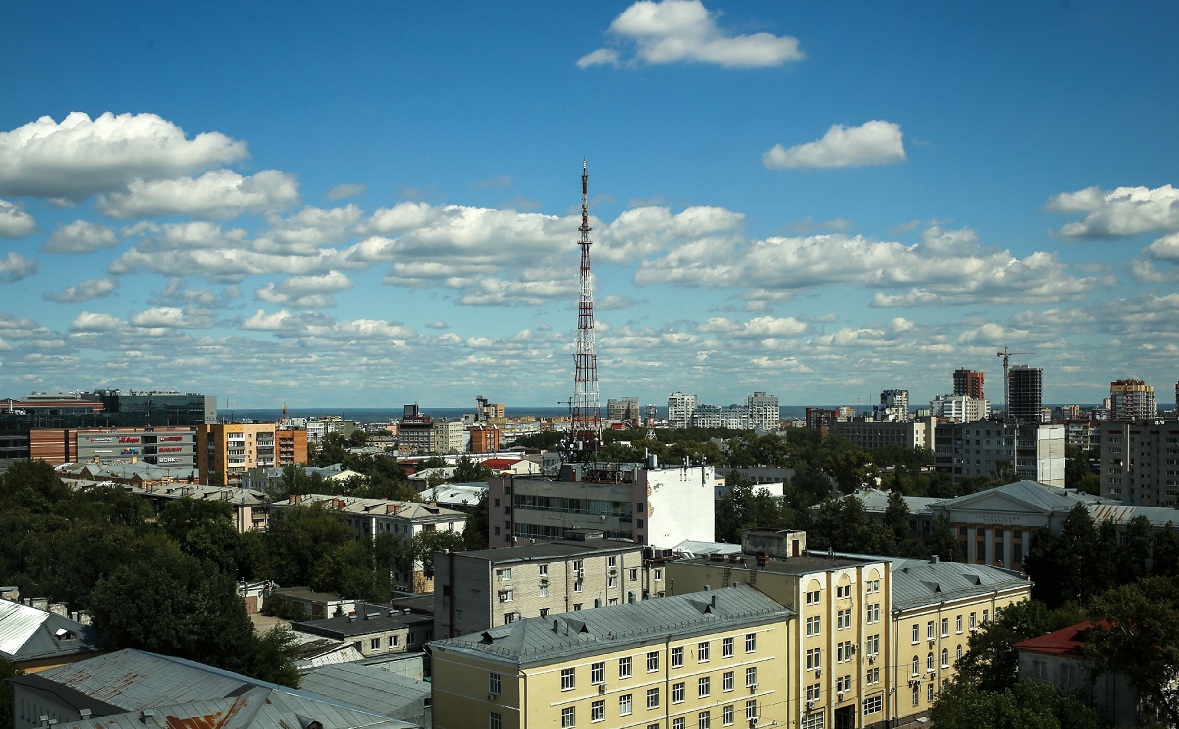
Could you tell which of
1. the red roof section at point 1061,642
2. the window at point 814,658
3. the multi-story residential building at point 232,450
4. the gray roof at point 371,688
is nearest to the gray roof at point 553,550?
the gray roof at point 371,688

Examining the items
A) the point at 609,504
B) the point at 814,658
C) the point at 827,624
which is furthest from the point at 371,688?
the point at 609,504

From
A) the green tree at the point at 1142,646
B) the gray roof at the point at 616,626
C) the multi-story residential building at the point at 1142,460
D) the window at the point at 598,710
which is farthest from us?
the multi-story residential building at the point at 1142,460

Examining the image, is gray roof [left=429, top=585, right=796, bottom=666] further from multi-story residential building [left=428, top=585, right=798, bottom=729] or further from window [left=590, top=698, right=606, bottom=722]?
window [left=590, top=698, right=606, bottom=722]

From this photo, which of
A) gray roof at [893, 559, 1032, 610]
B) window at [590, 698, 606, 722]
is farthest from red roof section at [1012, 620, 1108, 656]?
window at [590, 698, 606, 722]

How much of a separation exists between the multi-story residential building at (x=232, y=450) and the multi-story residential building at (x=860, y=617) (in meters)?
97.7

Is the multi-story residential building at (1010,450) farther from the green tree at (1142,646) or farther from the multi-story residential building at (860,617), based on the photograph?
the green tree at (1142,646)

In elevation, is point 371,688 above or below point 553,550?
below

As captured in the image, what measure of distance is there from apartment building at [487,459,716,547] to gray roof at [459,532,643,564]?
917 cm

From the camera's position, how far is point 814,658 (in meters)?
38.2

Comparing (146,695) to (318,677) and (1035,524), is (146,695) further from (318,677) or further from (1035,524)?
(1035,524)

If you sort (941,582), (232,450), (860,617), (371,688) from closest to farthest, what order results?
(371,688)
(860,617)
(941,582)
(232,450)

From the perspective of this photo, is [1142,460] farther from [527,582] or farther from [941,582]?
[527,582]

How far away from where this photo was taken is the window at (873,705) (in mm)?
40125

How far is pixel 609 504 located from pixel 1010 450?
87182mm
